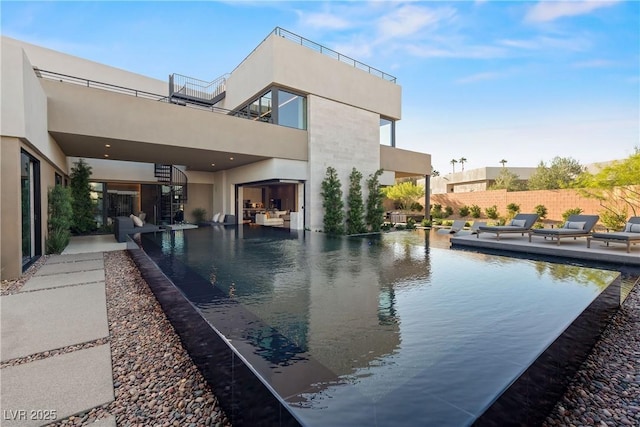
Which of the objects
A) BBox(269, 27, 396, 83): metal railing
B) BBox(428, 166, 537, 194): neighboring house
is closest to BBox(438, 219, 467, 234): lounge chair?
BBox(269, 27, 396, 83): metal railing

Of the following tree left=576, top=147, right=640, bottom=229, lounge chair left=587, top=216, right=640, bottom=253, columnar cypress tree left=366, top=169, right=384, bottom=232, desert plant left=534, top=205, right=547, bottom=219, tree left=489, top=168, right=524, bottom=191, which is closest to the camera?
lounge chair left=587, top=216, right=640, bottom=253

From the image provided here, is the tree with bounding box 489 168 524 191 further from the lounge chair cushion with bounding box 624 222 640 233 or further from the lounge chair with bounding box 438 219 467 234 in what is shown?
the lounge chair cushion with bounding box 624 222 640 233

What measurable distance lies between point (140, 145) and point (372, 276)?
32.3ft

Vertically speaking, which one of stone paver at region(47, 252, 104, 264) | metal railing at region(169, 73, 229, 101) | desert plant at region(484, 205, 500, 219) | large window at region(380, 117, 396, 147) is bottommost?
stone paver at region(47, 252, 104, 264)

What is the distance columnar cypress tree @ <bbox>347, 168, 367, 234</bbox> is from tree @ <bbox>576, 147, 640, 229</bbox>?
1169 cm

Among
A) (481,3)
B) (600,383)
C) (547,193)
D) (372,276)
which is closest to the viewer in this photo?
(600,383)

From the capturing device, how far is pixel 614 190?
14938mm

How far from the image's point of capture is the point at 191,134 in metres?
11.0

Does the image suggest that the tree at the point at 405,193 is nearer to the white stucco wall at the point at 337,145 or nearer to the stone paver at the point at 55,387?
the white stucco wall at the point at 337,145

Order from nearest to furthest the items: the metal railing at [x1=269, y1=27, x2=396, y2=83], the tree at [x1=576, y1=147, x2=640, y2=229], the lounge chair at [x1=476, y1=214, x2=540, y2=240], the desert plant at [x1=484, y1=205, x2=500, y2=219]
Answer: the lounge chair at [x1=476, y1=214, x2=540, y2=240] → the metal railing at [x1=269, y1=27, x2=396, y2=83] → the tree at [x1=576, y1=147, x2=640, y2=229] → the desert plant at [x1=484, y1=205, x2=500, y2=219]

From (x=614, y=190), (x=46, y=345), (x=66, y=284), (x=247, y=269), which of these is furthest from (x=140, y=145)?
(x=614, y=190)

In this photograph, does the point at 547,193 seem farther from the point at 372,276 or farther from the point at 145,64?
the point at 145,64

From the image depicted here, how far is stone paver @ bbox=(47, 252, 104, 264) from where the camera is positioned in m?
7.89

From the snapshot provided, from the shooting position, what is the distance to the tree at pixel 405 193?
2370cm
